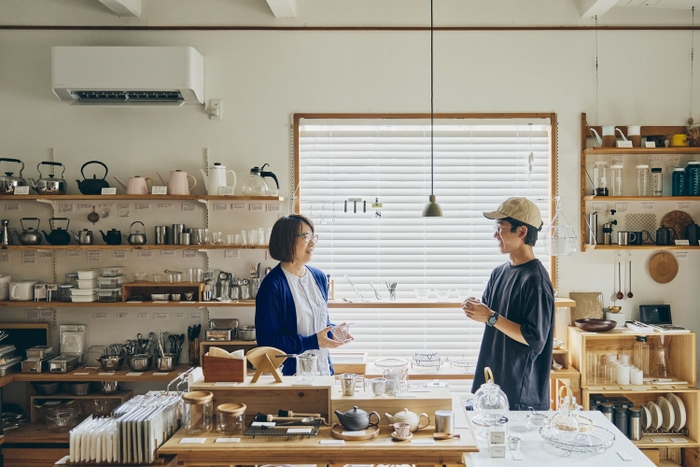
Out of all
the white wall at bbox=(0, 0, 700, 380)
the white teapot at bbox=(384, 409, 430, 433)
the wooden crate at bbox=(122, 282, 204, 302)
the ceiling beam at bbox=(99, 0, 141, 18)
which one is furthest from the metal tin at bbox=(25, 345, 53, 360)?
the white teapot at bbox=(384, 409, 430, 433)

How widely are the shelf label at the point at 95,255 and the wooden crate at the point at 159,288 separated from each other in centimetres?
40

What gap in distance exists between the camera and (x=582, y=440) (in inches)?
102

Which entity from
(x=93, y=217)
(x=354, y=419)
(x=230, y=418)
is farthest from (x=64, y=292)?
(x=354, y=419)

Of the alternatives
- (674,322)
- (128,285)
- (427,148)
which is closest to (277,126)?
(427,148)

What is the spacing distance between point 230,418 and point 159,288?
2105 mm

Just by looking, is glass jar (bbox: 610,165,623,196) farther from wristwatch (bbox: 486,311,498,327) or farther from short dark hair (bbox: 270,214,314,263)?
short dark hair (bbox: 270,214,314,263)

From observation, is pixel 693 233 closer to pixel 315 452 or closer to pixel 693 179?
pixel 693 179

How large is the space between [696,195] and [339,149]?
2812 millimetres

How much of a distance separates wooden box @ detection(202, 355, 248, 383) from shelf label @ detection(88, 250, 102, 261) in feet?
7.42

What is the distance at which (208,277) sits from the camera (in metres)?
4.41

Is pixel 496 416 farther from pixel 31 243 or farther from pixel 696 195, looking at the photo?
pixel 31 243

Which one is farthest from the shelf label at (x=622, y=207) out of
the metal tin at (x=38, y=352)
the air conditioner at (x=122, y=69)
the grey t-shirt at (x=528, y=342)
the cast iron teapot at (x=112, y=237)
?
the metal tin at (x=38, y=352)

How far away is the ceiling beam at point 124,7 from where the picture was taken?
416cm

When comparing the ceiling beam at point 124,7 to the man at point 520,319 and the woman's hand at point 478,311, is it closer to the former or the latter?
the man at point 520,319
